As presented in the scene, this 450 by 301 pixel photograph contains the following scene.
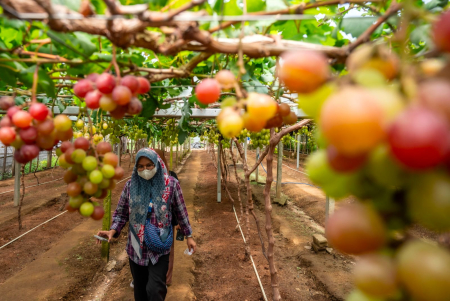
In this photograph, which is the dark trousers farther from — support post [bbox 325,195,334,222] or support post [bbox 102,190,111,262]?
support post [bbox 325,195,334,222]

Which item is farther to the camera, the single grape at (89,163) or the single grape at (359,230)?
the single grape at (89,163)

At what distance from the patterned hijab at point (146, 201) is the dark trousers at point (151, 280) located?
0.70 ft

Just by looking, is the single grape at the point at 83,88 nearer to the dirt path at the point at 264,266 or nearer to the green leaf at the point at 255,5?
the green leaf at the point at 255,5

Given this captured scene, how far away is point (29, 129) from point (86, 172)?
274 millimetres

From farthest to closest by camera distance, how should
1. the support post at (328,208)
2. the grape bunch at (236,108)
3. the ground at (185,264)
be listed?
the support post at (328,208) → the ground at (185,264) → the grape bunch at (236,108)

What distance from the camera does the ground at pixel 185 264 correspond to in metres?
4.13

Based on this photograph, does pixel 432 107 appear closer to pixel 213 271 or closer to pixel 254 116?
pixel 254 116

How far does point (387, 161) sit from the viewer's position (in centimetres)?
41

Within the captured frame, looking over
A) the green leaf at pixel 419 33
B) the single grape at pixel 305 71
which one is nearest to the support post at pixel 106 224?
the green leaf at pixel 419 33

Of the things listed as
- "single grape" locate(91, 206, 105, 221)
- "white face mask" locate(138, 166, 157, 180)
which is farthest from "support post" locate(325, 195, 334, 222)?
"single grape" locate(91, 206, 105, 221)

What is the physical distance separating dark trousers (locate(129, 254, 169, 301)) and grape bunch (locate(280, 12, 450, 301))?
2692mm

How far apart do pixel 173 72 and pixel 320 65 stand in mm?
699

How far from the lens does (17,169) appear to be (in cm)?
743

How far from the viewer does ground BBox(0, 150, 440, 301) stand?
4.13 metres
